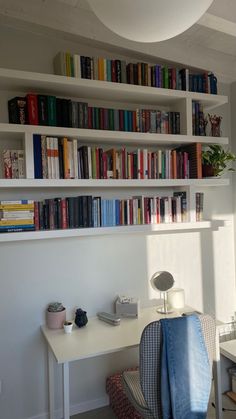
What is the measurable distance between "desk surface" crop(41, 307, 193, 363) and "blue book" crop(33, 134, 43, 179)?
998 mm

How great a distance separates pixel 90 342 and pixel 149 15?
5.56 feet

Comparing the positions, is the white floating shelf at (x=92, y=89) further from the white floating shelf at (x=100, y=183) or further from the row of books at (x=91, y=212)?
the row of books at (x=91, y=212)

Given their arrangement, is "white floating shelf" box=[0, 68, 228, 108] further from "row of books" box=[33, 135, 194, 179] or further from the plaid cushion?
the plaid cushion

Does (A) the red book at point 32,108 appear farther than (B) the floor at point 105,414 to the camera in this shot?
No

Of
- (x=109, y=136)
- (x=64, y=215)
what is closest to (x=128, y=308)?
(x=64, y=215)

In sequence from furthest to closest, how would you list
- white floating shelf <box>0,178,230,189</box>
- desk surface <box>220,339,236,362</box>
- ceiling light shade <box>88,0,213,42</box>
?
1. desk surface <box>220,339,236,362</box>
2. white floating shelf <box>0,178,230,189</box>
3. ceiling light shade <box>88,0,213,42</box>

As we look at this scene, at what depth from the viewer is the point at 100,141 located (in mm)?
2398

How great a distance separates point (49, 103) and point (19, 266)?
108 centimetres

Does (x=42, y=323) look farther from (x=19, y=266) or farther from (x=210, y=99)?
(x=210, y=99)

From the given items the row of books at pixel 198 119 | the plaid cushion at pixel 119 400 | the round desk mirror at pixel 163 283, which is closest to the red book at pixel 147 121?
the row of books at pixel 198 119

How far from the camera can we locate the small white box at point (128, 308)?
2.39 meters

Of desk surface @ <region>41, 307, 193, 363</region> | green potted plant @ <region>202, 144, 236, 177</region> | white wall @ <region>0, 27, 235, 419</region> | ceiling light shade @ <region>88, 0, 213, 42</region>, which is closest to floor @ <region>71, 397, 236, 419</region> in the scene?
white wall @ <region>0, 27, 235, 419</region>

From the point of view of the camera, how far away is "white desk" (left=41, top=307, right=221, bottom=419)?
1812 millimetres

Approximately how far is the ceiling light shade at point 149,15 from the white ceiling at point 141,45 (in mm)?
1220
